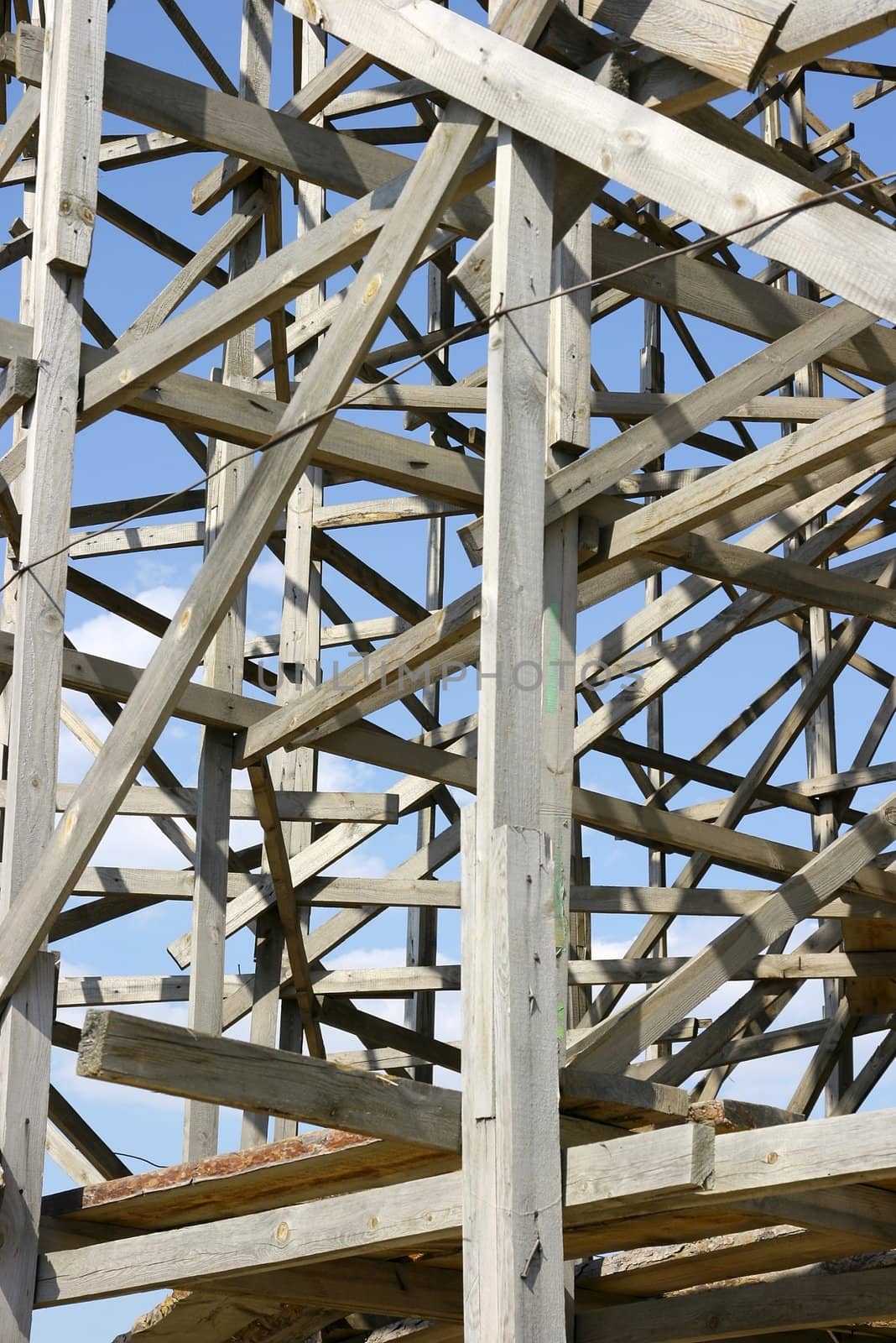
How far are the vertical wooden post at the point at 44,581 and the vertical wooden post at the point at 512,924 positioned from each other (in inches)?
63.7

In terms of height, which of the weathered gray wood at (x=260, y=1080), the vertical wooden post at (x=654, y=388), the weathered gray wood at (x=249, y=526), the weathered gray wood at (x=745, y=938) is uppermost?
the vertical wooden post at (x=654, y=388)

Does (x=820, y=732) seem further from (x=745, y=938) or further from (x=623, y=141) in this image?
(x=623, y=141)

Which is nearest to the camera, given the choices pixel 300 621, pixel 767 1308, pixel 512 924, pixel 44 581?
pixel 512 924

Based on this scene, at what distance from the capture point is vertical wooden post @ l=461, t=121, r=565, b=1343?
341cm

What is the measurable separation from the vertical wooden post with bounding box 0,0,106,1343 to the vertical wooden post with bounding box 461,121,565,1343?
1.62 m

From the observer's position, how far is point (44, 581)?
4984 millimetres

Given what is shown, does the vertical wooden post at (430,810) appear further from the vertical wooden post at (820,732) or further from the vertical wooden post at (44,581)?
the vertical wooden post at (44,581)

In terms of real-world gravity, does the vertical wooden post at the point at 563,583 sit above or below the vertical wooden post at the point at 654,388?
below

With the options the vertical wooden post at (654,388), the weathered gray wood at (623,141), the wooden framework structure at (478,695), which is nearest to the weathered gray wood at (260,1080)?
the wooden framework structure at (478,695)

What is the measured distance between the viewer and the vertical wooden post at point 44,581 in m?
4.68

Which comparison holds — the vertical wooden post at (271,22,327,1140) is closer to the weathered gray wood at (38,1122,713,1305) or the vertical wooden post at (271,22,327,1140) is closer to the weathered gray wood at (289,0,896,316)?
the weathered gray wood at (38,1122,713,1305)

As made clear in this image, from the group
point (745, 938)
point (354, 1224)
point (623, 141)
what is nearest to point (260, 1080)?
point (354, 1224)

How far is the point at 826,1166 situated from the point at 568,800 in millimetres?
1337

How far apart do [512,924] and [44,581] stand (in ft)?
6.81
